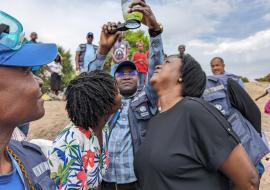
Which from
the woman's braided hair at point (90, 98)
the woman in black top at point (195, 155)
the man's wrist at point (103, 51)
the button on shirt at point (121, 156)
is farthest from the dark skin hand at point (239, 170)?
the man's wrist at point (103, 51)

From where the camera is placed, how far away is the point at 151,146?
2.42 meters

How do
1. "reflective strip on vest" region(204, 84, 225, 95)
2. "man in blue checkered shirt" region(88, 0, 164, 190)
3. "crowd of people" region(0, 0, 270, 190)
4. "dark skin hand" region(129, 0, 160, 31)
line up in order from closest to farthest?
"crowd of people" region(0, 0, 270, 190), "dark skin hand" region(129, 0, 160, 31), "man in blue checkered shirt" region(88, 0, 164, 190), "reflective strip on vest" region(204, 84, 225, 95)

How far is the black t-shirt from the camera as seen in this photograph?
220 centimetres

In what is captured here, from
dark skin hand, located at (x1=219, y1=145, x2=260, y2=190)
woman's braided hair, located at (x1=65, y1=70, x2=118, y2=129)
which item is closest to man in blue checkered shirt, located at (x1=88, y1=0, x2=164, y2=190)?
woman's braided hair, located at (x1=65, y1=70, x2=118, y2=129)

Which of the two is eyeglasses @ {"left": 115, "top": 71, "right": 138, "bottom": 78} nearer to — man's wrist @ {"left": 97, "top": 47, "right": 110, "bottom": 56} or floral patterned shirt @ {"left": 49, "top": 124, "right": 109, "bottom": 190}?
man's wrist @ {"left": 97, "top": 47, "right": 110, "bottom": 56}

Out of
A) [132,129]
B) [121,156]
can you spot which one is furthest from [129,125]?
[121,156]

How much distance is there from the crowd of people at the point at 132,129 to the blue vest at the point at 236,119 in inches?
0.4

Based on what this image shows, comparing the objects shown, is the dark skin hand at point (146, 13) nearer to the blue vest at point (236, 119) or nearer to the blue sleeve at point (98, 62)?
the blue sleeve at point (98, 62)

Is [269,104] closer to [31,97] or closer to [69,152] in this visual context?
[69,152]

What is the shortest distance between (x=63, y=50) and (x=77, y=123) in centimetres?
4806

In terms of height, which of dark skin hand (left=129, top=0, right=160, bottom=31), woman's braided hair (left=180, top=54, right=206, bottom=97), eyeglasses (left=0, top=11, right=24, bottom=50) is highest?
dark skin hand (left=129, top=0, right=160, bottom=31)

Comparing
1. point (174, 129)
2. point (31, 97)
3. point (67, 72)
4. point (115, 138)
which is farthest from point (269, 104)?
point (67, 72)

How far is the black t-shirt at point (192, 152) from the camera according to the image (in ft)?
7.23

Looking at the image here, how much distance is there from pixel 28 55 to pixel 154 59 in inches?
76.9
